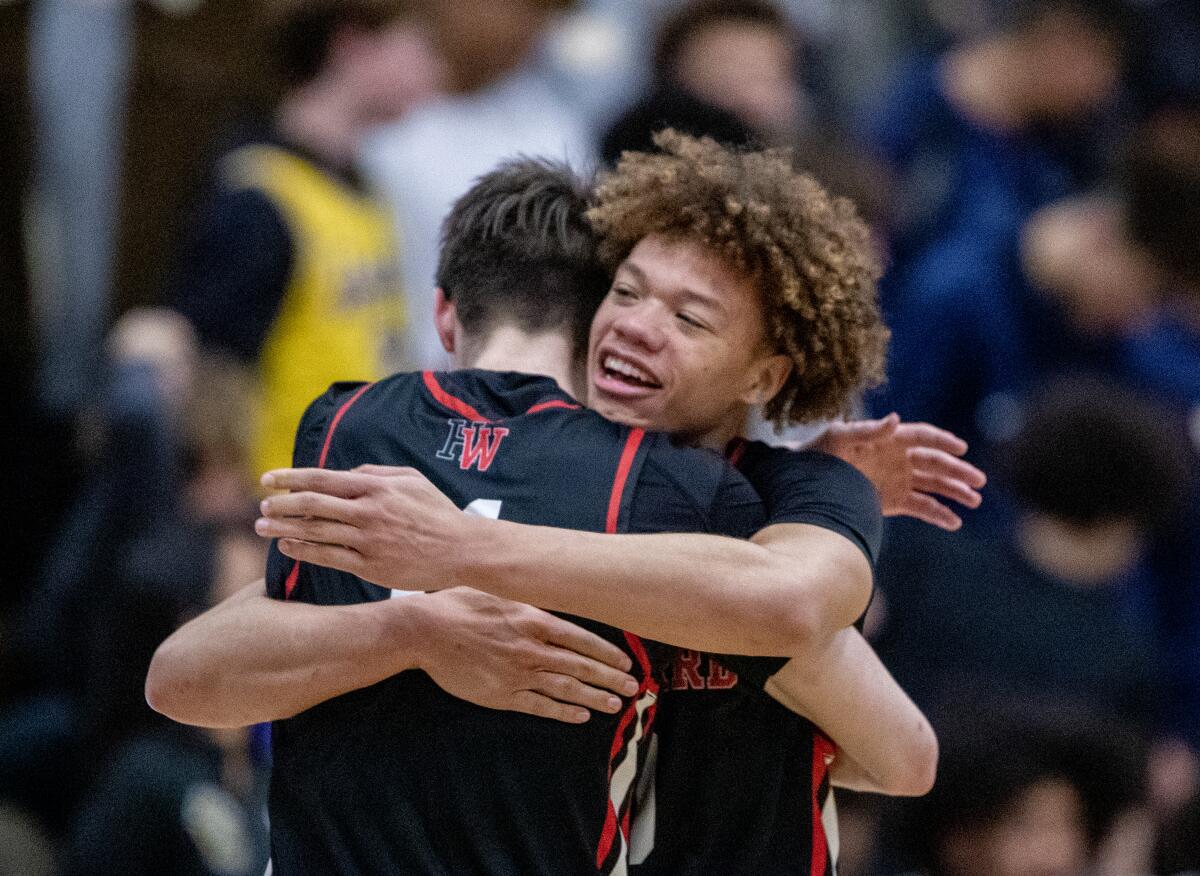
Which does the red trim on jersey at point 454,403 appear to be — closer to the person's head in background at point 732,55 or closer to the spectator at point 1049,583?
the spectator at point 1049,583

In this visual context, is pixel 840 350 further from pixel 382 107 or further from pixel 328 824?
pixel 382 107

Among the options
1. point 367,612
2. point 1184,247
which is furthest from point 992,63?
point 367,612

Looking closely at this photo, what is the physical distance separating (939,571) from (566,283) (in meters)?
2.47

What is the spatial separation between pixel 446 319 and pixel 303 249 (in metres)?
2.64

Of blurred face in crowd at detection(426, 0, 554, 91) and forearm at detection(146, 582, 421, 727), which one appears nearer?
forearm at detection(146, 582, 421, 727)

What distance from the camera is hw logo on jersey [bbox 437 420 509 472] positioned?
299 centimetres

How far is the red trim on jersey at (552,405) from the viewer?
304 cm

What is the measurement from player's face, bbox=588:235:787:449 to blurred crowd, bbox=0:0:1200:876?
4.81 feet

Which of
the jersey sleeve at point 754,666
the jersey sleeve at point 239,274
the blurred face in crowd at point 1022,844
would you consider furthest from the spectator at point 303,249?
the jersey sleeve at point 754,666

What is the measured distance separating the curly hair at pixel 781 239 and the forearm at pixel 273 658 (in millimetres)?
713

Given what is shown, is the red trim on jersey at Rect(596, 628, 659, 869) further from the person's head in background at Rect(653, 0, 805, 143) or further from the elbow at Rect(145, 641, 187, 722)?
the person's head in background at Rect(653, 0, 805, 143)

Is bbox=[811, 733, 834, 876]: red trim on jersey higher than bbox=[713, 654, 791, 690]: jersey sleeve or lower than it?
lower

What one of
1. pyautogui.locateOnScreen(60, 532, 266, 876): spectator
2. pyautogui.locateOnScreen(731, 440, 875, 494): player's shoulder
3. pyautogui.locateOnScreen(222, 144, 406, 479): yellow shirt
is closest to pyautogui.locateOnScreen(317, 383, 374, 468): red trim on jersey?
pyautogui.locateOnScreen(731, 440, 875, 494): player's shoulder

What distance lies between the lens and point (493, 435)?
301 cm
